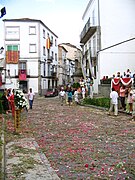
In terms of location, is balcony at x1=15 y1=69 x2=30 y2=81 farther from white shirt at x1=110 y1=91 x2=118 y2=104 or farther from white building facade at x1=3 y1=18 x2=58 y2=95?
Result: white shirt at x1=110 y1=91 x2=118 y2=104

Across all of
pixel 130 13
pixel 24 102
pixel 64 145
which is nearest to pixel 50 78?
pixel 130 13

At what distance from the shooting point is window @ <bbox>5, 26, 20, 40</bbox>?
4916cm

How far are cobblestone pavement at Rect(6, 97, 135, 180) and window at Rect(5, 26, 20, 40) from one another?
3932 centimetres

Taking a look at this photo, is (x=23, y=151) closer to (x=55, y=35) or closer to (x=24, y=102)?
(x=24, y=102)

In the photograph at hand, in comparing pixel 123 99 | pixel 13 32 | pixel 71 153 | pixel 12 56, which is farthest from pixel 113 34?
pixel 71 153

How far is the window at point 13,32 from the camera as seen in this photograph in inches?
1935

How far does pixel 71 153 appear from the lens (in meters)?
7.71

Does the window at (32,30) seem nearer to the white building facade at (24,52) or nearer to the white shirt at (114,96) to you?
the white building facade at (24,52)

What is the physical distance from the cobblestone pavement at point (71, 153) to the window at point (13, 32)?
129ft

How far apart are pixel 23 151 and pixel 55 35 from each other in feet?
184

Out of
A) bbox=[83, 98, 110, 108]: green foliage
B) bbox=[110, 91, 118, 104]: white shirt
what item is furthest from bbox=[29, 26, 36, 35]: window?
bbox=[110, 91, 118, 104]: white shirt

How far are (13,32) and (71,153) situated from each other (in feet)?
144

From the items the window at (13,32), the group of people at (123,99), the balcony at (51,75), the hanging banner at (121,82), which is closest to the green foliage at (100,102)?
the hanging banner at (121,82)

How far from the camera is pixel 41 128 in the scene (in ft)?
40.2
